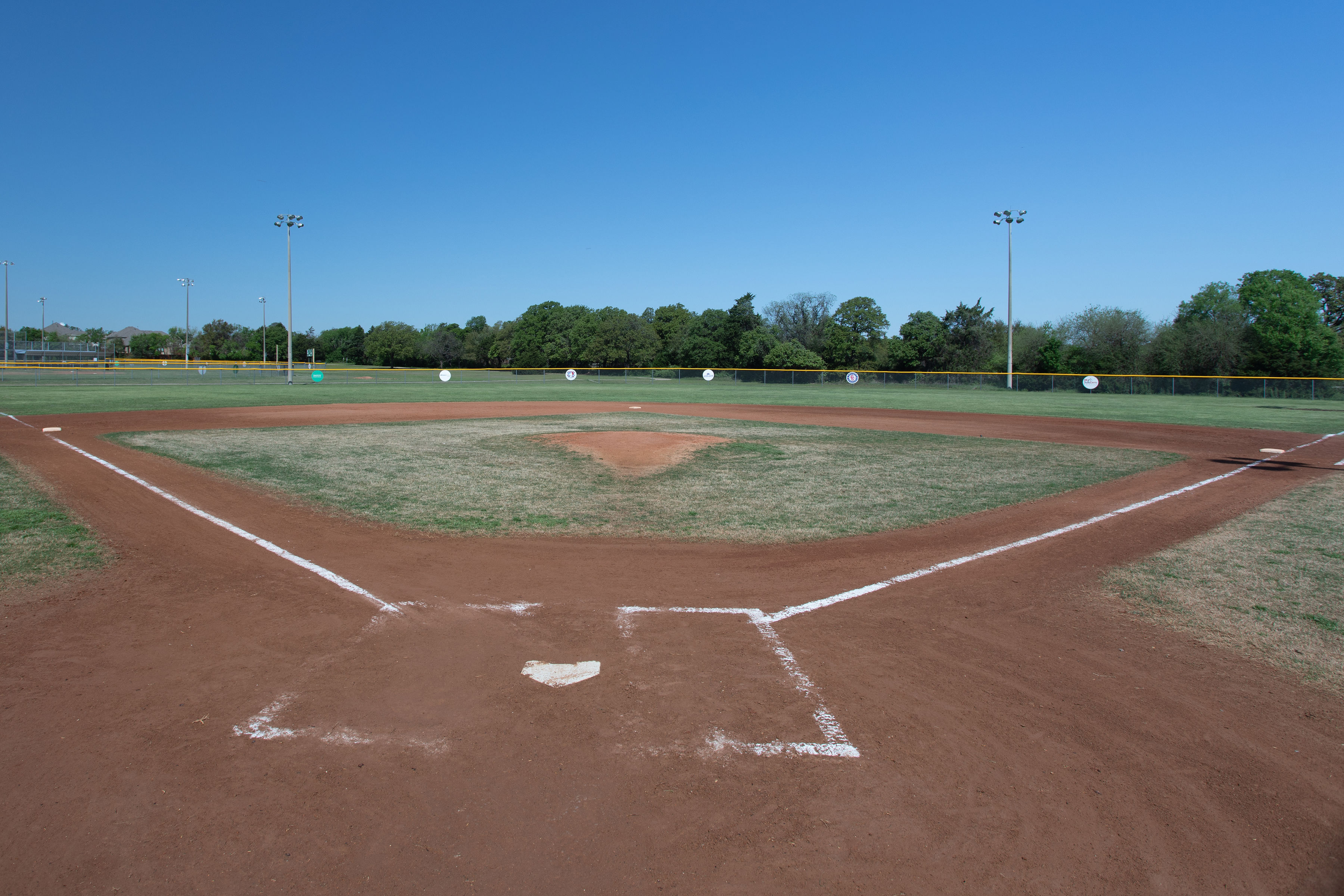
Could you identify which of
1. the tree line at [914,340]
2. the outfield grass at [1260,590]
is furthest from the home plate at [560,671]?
the tree line at [914,340]

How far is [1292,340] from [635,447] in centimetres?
6194

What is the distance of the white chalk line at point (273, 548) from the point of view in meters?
5.91

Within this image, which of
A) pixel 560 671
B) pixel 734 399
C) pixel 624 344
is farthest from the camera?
pixel 624 344

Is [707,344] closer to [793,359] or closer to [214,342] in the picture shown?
[793,359]

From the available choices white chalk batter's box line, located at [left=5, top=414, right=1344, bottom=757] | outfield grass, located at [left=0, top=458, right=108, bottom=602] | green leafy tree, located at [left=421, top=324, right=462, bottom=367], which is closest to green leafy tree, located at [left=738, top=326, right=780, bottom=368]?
green leafy tree, located at [left=421, top=324, right=462, bottom=367]

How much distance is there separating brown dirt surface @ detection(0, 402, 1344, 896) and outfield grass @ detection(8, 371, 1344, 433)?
2300 centimetres

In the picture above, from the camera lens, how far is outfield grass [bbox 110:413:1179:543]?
8820 mm

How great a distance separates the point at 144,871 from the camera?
279 cm

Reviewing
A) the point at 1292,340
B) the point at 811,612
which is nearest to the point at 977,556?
the point at 811,612

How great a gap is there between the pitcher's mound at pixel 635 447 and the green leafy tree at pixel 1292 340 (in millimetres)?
57019

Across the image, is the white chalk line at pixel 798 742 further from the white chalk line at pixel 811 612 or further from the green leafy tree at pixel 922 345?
the green leafy tree at pixel 922 345

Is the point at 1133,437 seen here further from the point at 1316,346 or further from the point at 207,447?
the point at 1316,346

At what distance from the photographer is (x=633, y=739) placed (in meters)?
3.74

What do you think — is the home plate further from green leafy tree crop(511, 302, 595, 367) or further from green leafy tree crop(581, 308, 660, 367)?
green leafy tree crop(511, 302, 595, 367)
